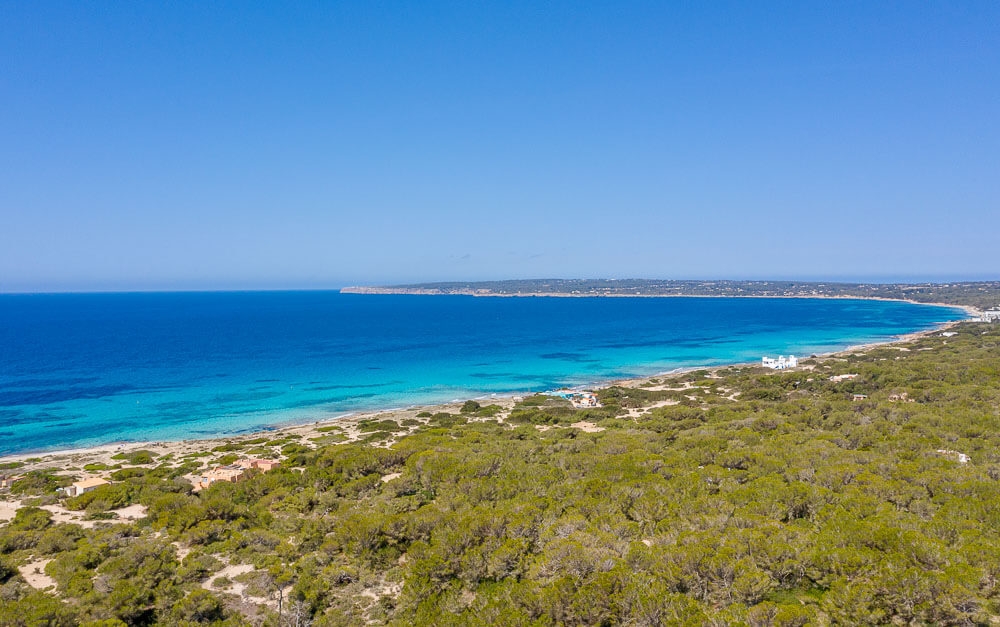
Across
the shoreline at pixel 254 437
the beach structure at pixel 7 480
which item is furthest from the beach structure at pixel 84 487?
the shoreline at pixel 254 437

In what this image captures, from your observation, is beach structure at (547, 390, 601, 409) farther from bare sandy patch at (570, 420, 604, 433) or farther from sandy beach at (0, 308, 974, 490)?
sandy beach at (0, 308, 974, 490)

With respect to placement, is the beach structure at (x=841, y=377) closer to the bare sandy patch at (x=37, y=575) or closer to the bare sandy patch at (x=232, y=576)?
the bare sandy patch at (x=232, y=576)

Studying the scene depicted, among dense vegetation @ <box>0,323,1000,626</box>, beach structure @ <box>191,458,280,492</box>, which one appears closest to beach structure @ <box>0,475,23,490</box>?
dense vegetation @ <box>0,323,1000,626</box>

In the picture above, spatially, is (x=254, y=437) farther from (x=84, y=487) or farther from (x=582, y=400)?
(x=582, y=400)

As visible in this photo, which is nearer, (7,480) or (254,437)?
(7,480)

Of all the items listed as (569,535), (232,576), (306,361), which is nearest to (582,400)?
(569,535)
